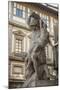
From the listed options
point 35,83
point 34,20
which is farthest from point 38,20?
point 35,83

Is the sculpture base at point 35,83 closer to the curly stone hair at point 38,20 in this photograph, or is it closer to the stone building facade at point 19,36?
the stone building facade at point 19,36

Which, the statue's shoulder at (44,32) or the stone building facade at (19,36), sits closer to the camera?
the stone building facade at (19,36)

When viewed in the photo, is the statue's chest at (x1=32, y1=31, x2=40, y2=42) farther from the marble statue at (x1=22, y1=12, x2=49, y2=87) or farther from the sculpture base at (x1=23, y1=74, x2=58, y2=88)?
the sculpture base at (x1=23, y1=74, x2=58, y2=88)

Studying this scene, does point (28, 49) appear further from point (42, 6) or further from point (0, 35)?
point (42, 6)

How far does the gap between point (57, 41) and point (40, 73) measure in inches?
14.5

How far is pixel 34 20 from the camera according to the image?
1789 mm

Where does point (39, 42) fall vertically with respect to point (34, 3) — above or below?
below

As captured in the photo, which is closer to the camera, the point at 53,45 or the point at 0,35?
the point at 0,35

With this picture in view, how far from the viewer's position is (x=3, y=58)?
1.67 m

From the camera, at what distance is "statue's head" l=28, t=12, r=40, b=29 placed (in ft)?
5.81

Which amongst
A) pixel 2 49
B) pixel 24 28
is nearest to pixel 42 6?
pixel 24 28

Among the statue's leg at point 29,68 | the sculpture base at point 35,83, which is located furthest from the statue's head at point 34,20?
the sculpture base at point 35,83

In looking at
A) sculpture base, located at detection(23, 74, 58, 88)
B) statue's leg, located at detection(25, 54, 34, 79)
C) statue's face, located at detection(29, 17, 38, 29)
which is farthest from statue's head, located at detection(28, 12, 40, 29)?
sculpture base, located at detection(23, 74, 58, 88)

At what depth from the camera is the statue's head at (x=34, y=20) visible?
177 cm
